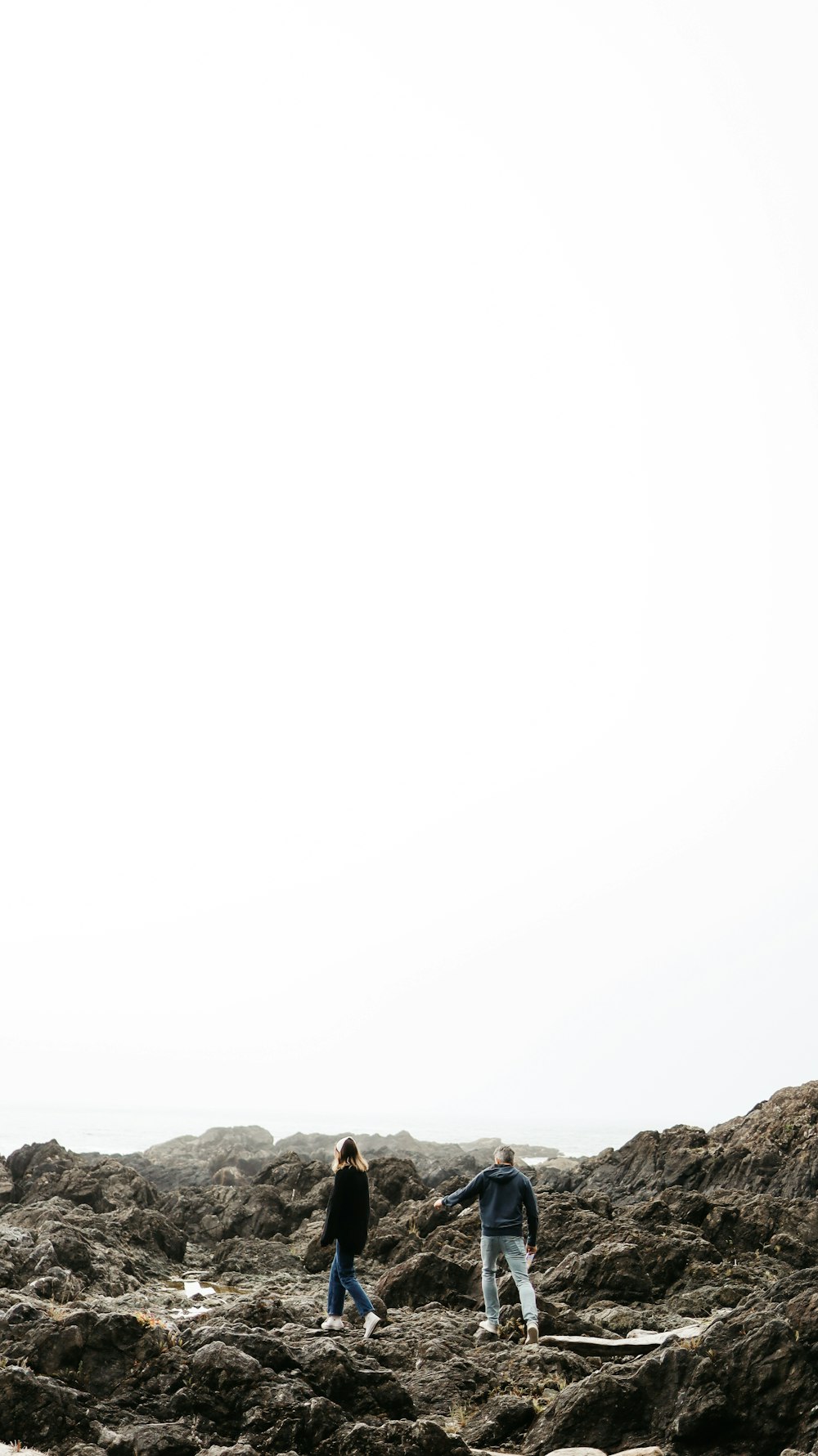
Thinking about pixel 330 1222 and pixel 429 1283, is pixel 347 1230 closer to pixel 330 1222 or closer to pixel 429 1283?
pixel 330 1222

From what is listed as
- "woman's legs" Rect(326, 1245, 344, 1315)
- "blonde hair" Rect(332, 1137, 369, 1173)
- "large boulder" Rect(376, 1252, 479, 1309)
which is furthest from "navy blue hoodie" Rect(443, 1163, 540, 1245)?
"large boulder" Rect(376, 1252, 479, 1309)

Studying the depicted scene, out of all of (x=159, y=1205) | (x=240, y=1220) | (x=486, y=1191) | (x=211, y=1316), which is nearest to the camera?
(x=211, y=1316)

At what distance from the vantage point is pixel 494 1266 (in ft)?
49.6

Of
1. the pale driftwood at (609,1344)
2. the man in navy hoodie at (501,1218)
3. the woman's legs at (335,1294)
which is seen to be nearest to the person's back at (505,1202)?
the man in navy hoodie at (501,1218)

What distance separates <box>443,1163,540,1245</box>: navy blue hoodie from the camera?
1539 cm

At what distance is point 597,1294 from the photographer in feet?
58.6

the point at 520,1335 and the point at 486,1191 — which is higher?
the point at 486,1191

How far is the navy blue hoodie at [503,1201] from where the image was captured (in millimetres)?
15391

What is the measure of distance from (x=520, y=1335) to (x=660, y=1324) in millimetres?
2519

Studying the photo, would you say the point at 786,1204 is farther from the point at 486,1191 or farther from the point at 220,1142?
the point at 220,1142

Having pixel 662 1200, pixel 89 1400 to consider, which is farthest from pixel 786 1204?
pixel 89 1400

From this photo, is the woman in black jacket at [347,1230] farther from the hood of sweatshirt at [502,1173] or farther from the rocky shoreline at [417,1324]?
the hood of sweatshirt at [502,1173]

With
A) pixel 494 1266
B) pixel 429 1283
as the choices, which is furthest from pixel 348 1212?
pixel 429 1283

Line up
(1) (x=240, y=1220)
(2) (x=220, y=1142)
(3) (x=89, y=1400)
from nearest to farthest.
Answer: (3) (x=89, y=1400)
(1) (x=240, y=1220)
(2) (x=220, y=1142)
